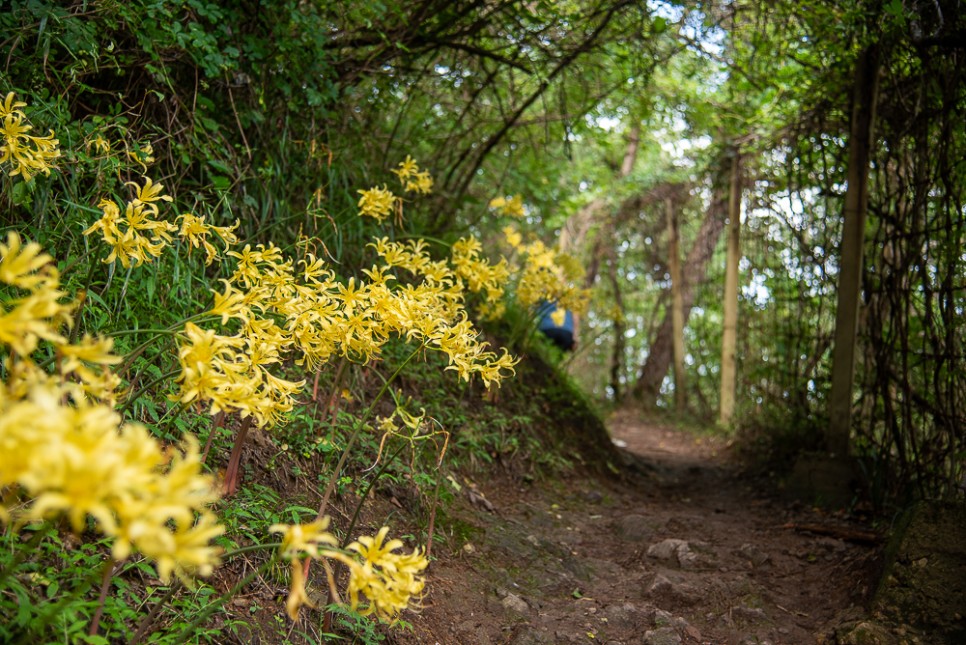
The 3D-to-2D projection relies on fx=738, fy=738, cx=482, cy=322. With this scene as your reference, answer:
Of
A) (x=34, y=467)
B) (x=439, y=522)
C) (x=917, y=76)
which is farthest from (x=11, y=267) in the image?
(x=917, y=76)

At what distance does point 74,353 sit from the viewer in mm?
944

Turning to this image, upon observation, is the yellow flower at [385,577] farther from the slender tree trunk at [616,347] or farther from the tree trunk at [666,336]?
the slender tree trunk at [616,347]

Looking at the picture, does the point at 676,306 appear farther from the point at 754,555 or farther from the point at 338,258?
the point at 338,258

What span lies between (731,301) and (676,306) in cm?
243

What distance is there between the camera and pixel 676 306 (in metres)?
10.4

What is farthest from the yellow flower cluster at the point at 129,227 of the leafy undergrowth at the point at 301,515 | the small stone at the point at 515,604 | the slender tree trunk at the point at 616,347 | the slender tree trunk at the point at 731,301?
the slender tree trunk at the point at 616,347

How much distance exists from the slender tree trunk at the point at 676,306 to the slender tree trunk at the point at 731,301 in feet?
6.31

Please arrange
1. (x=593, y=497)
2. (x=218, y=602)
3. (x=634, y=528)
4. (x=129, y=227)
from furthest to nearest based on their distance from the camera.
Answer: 1. (x=593, y=497)
2. (x=634, y=528)
3. (x=129, y=227)
4. (x=218, y=602)

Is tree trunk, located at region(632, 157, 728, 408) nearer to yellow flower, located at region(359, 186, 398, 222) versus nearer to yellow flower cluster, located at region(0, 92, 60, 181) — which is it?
yellow flower, located at region(359, 186, 398, 222)

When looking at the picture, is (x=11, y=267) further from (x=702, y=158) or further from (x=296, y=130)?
(x=702, y=158)

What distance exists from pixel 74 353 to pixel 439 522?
213 centimetres

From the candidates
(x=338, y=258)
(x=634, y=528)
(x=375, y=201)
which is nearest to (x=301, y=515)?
(x=375, y=201)

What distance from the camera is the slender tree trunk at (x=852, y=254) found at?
4.22 m

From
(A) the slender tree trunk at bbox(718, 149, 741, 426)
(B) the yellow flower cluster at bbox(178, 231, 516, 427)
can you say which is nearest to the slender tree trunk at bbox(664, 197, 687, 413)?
(A) the slender tree trunk at bbox(718, 149, 741, 426)
